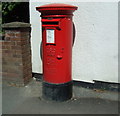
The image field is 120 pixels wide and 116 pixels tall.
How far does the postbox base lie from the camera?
12.1ft

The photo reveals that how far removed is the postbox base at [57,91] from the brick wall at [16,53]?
902mm

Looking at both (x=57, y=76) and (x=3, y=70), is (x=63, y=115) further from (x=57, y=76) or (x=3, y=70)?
(x=3, y=70)

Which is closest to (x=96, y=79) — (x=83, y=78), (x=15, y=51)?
(x=83, y=78)

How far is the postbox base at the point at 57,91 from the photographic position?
3688 mm

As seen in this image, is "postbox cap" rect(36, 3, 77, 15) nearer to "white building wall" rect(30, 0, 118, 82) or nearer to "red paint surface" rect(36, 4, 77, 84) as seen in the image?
"red paint surface" rect(36, 4, 77, 84)

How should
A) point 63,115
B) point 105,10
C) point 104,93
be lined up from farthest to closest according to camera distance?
point 104,93, point 105,10, point 63,115

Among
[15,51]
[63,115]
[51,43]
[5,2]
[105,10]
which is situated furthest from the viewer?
[5,2]

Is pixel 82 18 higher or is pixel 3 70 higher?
pixel 82 18

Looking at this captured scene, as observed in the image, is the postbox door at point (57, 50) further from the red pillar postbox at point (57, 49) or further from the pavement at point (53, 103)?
the pavement at point (53, 103)

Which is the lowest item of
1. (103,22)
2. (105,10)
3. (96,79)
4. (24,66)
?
(96,79)

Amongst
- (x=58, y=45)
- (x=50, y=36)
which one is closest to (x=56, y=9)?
(x=50, y=36)

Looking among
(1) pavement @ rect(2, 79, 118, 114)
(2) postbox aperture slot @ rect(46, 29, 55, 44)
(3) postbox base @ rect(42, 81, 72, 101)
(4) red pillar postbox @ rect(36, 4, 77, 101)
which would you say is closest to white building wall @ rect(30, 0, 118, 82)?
(1) pavement @ rect(2, 79, 118, 114)

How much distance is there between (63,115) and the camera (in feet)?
10.7

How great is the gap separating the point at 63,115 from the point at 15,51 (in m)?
1.93
